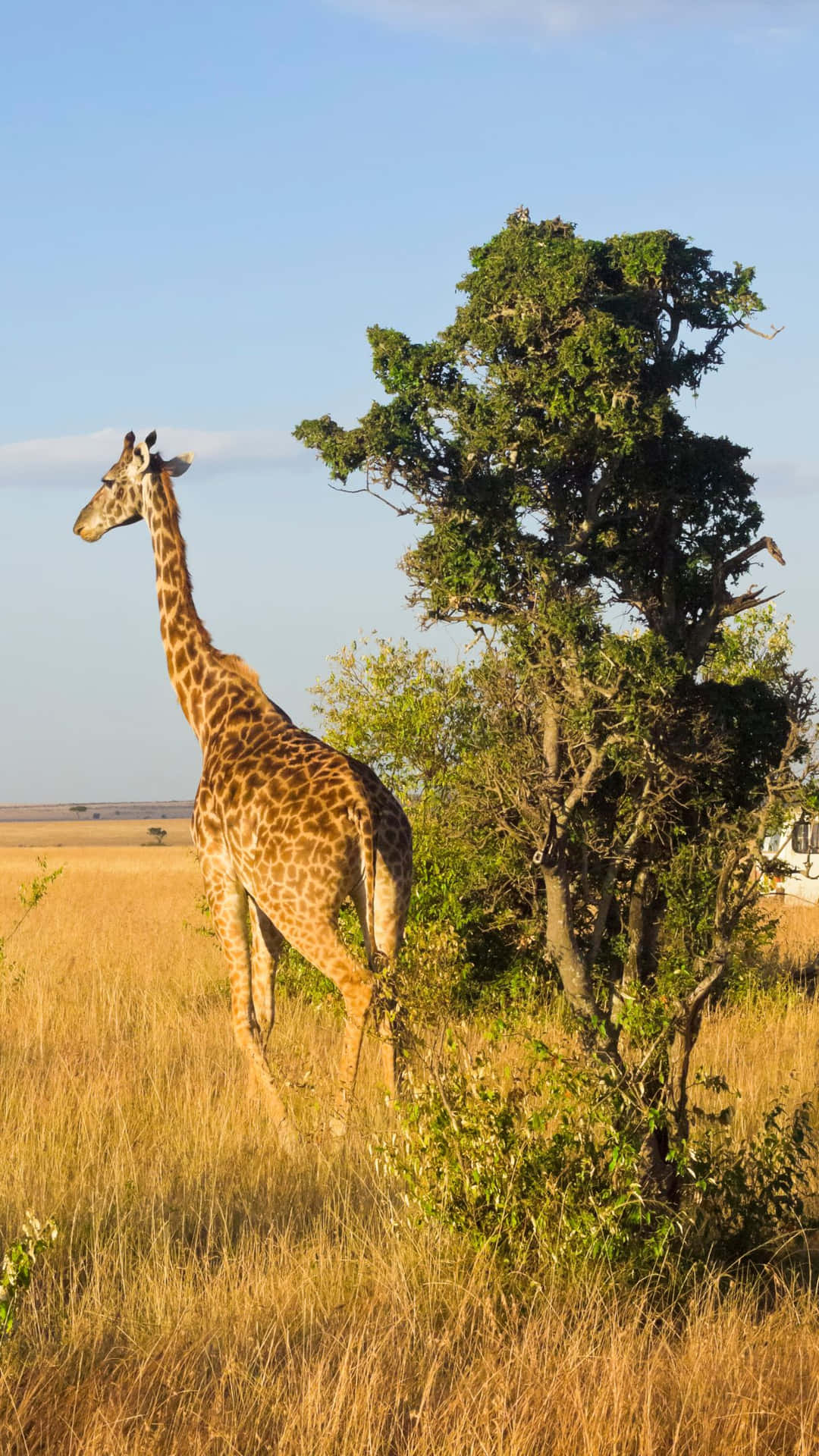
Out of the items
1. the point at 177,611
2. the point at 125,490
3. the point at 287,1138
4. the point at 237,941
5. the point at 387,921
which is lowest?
the point at 287,1138

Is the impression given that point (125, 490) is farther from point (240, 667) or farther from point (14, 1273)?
point (14, 1273)

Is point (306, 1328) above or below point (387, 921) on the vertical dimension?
below

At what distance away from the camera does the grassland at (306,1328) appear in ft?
13.3

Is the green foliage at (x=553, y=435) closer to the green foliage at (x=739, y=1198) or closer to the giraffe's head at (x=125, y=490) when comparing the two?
the giraffe's head at (x=125, y=490)

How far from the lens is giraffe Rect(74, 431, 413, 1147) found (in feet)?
26.6

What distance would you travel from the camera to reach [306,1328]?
4.78 metres

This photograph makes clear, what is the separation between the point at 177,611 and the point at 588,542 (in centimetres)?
318

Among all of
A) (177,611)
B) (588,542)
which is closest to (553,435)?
(588,542)

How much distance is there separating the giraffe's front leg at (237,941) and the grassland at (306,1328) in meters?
0.34

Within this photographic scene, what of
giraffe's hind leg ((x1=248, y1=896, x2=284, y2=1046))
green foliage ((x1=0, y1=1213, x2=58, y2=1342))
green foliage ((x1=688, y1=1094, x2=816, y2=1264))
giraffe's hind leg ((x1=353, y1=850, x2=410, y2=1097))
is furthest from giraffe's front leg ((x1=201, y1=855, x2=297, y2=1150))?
green foliage ((x1=0, y1=1213, x2=58, y2=1342))

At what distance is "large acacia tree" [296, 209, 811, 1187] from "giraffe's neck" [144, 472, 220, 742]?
1.25 metres

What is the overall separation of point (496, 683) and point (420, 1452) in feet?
22.7

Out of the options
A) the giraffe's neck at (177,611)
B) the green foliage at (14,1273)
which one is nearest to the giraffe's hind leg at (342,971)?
the giraffe's neck at (177,611)

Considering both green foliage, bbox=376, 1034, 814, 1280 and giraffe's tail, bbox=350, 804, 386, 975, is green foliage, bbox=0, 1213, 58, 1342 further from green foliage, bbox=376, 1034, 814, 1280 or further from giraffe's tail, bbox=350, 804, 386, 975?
giraffe's tail, bbox=350, 804, 386, 975
